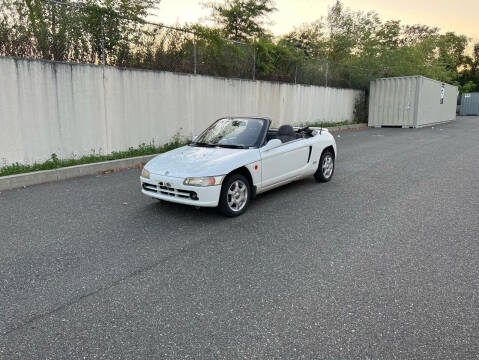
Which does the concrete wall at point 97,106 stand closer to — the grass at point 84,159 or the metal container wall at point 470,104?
the grass at point 84,159

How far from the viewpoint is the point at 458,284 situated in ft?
10.9

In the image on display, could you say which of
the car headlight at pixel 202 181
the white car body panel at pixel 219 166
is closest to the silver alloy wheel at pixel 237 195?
the white car body panel at pixel 219 166

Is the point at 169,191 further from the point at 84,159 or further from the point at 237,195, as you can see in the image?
the point at 84,159

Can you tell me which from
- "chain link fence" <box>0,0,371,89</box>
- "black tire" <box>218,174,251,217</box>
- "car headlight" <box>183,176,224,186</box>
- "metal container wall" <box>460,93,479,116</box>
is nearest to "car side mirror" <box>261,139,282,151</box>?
"black tire" <box>218,174,251,217</box>

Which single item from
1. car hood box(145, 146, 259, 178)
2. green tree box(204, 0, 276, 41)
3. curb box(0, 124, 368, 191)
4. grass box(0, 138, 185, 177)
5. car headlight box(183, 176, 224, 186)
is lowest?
curb box(0, 124, 368, 191)

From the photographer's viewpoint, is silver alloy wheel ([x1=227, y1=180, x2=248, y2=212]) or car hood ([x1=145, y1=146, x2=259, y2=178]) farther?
silver alloy wheel ([x1=227, y1=180, x2=248, y2=212])

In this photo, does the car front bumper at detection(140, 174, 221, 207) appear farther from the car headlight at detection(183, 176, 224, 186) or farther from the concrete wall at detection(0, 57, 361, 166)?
the concrete wall at detection(0, 57, 361, 166)

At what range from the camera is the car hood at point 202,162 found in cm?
497

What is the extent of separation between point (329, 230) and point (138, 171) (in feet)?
17.9

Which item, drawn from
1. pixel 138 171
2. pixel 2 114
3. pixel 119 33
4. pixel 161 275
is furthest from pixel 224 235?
pixel 119 33

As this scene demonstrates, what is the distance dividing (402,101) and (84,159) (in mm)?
18380

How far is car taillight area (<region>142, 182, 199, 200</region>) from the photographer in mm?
4916

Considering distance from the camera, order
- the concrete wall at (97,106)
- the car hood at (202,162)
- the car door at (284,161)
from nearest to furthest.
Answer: the car hood at (202,162) → the car door at (284,161) → the concrete wall at (97,106)

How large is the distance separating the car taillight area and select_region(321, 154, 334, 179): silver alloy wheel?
3.29 m
